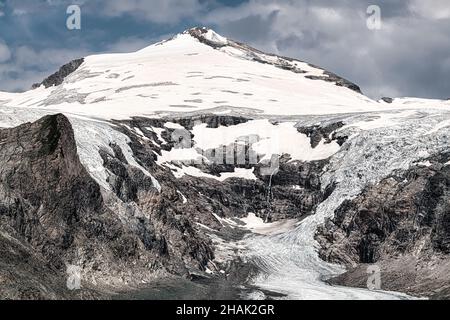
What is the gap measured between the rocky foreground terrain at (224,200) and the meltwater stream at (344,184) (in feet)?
0.88

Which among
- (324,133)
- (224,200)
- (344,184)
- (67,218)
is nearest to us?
(67,218)

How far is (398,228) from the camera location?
8581 centimetres

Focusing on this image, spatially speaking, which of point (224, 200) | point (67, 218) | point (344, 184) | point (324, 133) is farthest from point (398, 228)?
point (67, 218)

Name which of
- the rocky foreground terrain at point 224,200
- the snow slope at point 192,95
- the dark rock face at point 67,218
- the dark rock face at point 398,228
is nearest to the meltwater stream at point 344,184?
the rocky foreground terrain at point 224,200

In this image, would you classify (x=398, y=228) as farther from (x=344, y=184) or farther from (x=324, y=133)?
(x=324, y=133)

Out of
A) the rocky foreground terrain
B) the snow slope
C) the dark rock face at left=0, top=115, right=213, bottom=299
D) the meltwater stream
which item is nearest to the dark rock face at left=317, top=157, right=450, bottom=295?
the rocky foreground terrain

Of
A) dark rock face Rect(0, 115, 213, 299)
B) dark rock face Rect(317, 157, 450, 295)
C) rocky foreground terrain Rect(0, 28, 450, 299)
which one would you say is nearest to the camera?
dark rock face Rect(0, 115, 213, 299)

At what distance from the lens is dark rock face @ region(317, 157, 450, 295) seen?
77938 mm

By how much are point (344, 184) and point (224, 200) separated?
18.7 m

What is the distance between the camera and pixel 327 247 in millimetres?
90375

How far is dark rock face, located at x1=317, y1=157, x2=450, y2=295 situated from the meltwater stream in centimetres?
234

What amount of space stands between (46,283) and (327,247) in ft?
170

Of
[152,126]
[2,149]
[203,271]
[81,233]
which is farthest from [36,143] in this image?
[152,126]

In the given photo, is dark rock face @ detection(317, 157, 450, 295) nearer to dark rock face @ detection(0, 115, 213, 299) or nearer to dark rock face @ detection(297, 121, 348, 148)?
dark rock face @ detection(0, 115, 213, 299)
